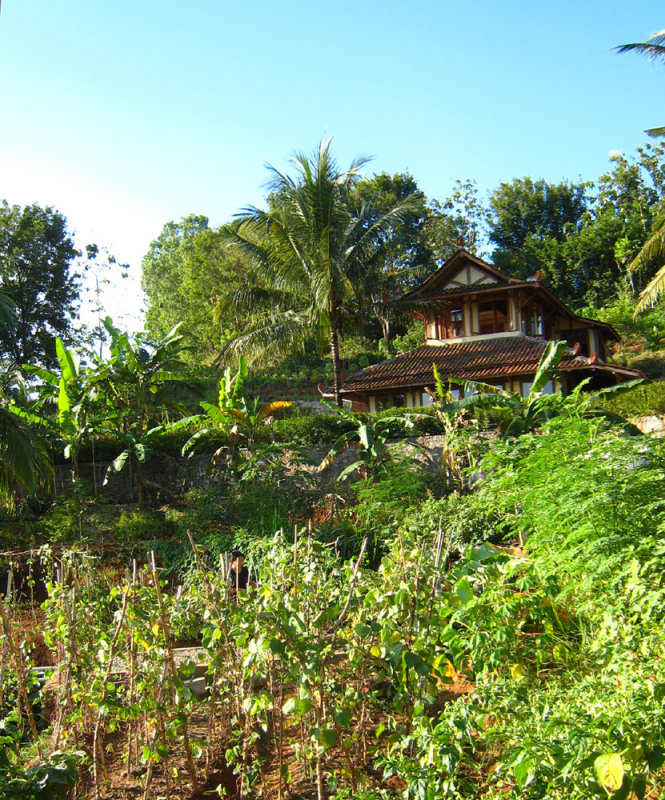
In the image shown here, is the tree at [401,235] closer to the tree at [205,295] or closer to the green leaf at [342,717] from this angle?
the tree at [205,295]

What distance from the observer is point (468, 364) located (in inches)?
859

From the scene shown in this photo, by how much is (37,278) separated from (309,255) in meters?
11.8

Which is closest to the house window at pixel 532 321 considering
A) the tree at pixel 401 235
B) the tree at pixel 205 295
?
the tree at pixel 401 235

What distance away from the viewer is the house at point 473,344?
21594 millimetres

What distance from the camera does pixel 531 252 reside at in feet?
127

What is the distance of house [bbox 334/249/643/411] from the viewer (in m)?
21.6

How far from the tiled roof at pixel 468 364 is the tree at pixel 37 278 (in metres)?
11.3

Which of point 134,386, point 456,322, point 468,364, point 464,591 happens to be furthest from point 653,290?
point 464,591

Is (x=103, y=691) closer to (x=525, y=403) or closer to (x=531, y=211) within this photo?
(x=525, y=403)

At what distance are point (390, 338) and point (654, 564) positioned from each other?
102 feet

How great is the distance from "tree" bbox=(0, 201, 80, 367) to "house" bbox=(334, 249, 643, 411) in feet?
36.3

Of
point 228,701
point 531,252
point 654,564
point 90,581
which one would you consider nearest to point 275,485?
point 90,581

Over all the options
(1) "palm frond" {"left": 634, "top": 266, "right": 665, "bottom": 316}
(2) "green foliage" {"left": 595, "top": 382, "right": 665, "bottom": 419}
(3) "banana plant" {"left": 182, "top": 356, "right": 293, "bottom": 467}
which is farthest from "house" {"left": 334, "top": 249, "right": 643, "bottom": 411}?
(3) "banana plant" {"left": 182, "top": 356, "right": 293, "bottom": 467}

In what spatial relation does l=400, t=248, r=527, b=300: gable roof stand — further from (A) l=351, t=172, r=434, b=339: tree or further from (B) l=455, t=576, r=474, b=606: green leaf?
(B) l=455, t=576, r=474, b=606: green leaf
